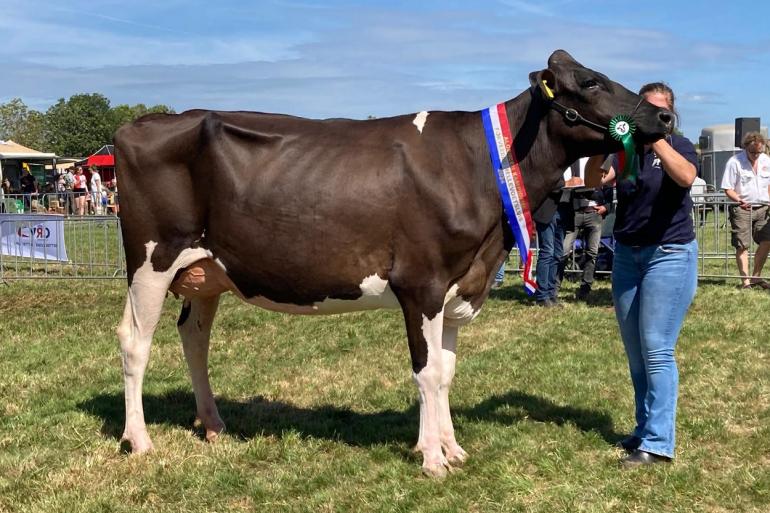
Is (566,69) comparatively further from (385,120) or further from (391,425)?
(391,425)

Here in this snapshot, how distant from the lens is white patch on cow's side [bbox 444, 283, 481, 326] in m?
5.00

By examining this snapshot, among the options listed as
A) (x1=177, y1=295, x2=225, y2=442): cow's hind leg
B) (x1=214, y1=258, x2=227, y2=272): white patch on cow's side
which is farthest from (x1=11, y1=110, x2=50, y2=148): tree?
(x1=214, y1=258, x2=227, y2=272): white patch on cow's side

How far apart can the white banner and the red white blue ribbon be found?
11109 millimetres

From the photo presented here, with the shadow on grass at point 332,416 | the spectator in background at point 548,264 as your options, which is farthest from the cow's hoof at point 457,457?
the spectator in background at point 548,264

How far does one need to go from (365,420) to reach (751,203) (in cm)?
859

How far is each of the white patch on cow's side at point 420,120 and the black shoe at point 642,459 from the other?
8.07ft

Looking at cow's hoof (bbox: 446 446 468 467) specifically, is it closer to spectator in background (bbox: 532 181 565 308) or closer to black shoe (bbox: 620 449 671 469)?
black shoe (bbox: 620 449 671 469)

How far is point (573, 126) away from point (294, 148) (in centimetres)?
174

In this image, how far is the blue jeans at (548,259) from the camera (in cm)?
1098

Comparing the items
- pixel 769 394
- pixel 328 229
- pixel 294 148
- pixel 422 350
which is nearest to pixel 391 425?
pixel 422 350

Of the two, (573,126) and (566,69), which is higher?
(566,69)

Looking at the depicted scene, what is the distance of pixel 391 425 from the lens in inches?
234

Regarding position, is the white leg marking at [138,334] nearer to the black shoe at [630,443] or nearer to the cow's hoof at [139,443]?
the cow's hoof at [139,443]

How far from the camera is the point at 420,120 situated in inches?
200
